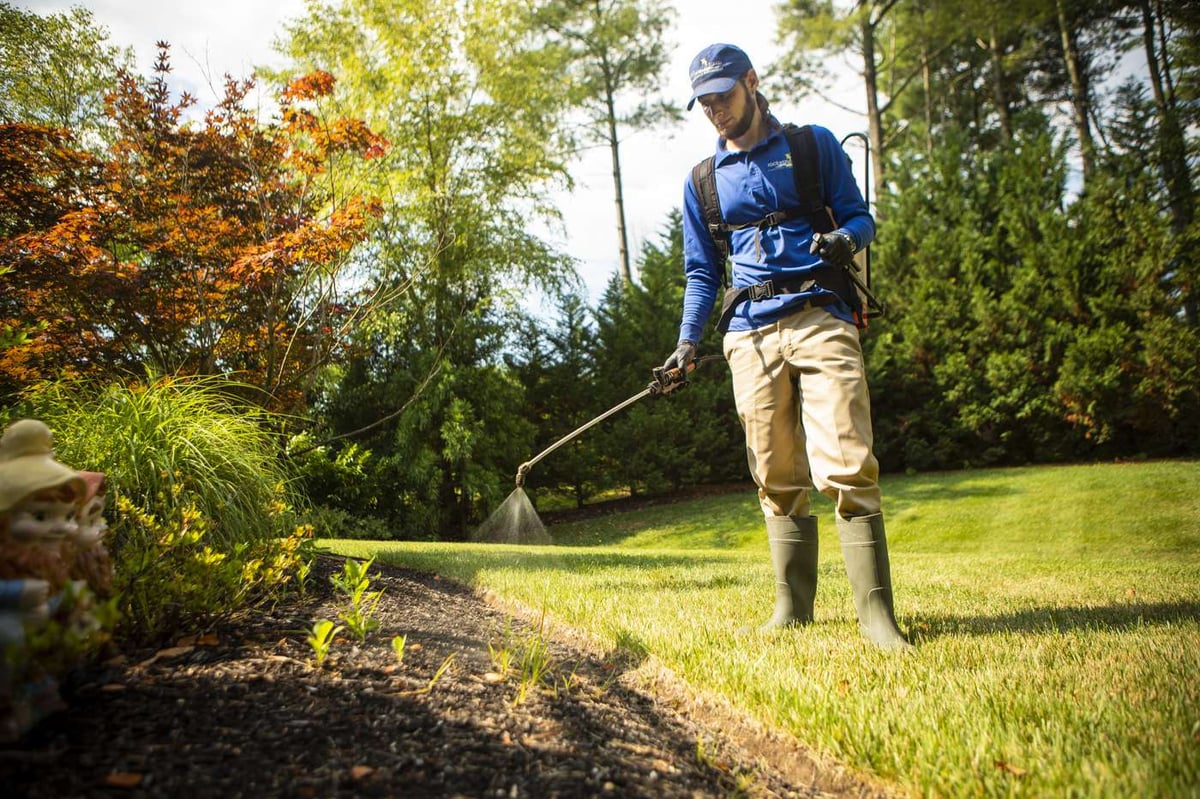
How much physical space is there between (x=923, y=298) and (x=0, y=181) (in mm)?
12685

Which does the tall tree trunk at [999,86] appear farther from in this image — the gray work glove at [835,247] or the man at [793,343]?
the gray work glove at [835,247]

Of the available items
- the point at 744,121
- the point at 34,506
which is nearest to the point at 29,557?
the point at 34,506

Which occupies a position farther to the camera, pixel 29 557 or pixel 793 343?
pixel 793 343

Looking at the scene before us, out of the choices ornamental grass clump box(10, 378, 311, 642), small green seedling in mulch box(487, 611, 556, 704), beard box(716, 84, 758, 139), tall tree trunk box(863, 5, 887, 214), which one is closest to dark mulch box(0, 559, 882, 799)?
small green seedling in mulch box(487, 611, 556, 704)

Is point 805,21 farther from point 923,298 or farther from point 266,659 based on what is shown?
point 266,659

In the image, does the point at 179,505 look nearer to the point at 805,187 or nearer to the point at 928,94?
the point at 805,187

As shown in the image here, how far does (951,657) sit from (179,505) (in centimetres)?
308

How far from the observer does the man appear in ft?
8.51

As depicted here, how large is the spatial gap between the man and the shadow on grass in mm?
475

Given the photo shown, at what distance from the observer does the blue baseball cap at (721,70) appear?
Result: 2.81 m

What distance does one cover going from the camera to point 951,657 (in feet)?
7.45

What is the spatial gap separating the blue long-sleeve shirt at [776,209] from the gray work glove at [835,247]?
9 centimetres

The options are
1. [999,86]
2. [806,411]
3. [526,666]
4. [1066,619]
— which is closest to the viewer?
[526,666]

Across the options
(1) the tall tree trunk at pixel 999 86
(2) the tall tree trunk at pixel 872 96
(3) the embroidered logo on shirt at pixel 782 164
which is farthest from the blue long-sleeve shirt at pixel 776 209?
(1) the tall tree trunk at pixel 999 86
